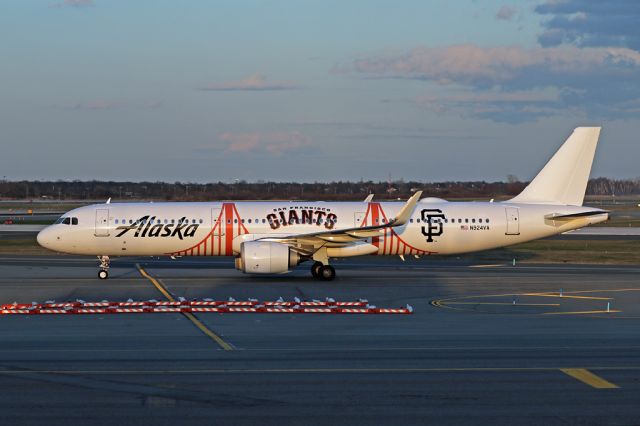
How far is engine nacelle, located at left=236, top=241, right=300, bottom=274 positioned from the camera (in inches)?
1426

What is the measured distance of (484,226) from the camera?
1604 inches

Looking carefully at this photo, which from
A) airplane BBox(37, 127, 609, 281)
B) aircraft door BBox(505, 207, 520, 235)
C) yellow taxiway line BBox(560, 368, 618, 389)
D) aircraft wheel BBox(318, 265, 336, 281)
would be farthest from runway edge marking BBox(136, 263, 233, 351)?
aircraft door BBox(505, 207, 520, 235)

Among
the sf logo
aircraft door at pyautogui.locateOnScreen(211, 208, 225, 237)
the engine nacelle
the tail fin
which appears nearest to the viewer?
the engine nacelle

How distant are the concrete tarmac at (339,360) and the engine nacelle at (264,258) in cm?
149

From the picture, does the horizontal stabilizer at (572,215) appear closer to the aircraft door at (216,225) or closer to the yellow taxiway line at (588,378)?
the aircraft door at (216,225)

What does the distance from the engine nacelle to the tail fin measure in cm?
1313

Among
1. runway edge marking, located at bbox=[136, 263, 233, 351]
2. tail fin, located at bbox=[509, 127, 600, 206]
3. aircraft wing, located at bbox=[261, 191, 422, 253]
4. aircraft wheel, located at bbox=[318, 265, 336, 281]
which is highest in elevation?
tail fin, located at bbox=[509, 127, 600, 206]

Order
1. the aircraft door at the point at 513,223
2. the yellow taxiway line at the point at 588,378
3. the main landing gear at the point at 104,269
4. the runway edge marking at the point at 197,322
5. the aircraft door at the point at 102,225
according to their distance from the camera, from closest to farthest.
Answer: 1. the yellow taxiway line at the point at 588,378
2. the runway edge marking at the point at 197,322
3. the main landing gear at the point at 104,269
4. the aircraft door at the point at 102,225
5. the aircraft door at the point at 513,223

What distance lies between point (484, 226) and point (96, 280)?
1730cm

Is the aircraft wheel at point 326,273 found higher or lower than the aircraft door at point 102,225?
lower

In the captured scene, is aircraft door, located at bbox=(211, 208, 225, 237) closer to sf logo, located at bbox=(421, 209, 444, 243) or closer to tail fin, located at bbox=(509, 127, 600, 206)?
sf logo, located at bbox=(421, 209, 444, 243)

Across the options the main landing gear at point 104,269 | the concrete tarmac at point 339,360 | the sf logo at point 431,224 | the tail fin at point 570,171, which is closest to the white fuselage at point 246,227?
the sf logo at point 431,224

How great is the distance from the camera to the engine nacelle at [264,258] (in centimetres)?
3622

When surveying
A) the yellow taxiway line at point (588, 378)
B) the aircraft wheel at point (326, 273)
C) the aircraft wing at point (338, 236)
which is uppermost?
the aircraft wing at point (338, 236)
